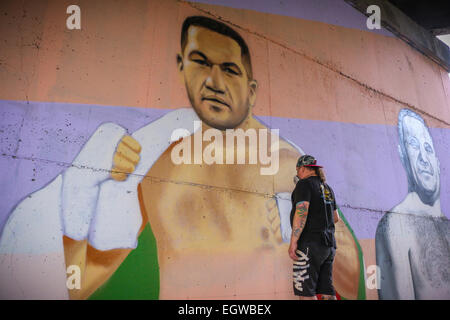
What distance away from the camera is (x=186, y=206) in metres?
2.91

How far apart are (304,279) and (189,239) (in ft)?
3.62

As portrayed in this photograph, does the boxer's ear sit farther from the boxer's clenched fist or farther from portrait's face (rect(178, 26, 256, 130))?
the boxer's clenched fist

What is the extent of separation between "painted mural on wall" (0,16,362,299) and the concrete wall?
0.01 meters

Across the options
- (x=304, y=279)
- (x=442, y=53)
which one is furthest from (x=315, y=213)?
(x=442, y=53)

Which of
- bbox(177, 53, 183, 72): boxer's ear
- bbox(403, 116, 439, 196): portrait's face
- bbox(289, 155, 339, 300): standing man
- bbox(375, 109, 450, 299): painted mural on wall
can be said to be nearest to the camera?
bbox(289, 155, 339, 300): standing man

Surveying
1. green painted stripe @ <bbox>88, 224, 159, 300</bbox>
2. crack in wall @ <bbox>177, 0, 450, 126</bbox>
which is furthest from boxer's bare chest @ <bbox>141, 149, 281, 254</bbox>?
crack in wall @ <bbox>177, 0, 450, 126</bbox>

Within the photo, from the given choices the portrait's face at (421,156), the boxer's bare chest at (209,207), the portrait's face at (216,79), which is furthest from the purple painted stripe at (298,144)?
the boxer's bare chest at (209,207)

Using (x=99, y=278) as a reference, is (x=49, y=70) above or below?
above

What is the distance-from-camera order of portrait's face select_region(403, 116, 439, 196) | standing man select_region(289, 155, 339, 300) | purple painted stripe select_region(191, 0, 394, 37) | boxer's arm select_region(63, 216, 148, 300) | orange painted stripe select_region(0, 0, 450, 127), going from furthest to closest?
portrait's face select_region(403, 116, 439, 196) < purple painted stripe select_region(191, 0, 394, 37) < orange painted stripe select_region(0, 0, 450, 127) < standing man select_region(289, 155, 339, 300) < boxer's arm select_region(63, 216, 148, 300)

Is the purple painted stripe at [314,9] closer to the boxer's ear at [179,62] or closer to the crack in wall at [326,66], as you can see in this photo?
the crack in wall at [326,66]

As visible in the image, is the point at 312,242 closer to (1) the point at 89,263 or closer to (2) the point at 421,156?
(1) the point at 89,263

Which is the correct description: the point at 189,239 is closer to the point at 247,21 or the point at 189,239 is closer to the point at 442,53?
the point at 247,21

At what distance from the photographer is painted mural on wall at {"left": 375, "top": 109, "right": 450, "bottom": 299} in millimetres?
4191

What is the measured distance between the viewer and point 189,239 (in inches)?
111
